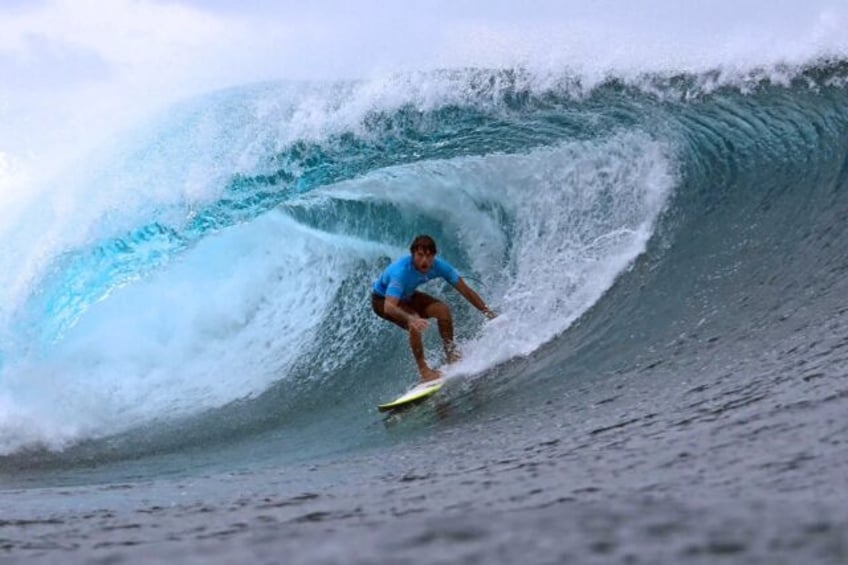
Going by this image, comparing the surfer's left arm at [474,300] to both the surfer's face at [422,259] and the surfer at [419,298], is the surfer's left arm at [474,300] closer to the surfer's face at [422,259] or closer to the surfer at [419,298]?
the surfer at [419,298]

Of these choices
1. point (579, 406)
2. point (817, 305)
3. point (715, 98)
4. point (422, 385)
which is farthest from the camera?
point (715, 98)

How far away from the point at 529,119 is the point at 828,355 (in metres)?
7.22

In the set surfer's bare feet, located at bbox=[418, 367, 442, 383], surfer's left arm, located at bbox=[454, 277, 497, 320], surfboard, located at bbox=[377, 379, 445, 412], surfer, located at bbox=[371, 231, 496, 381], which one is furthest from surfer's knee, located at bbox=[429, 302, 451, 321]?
surfboard, located at bbox=[377, 379, 445, 412]

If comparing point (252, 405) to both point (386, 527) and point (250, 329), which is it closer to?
point (250, 329)

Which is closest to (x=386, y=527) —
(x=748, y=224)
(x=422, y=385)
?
(x=422, y=385)

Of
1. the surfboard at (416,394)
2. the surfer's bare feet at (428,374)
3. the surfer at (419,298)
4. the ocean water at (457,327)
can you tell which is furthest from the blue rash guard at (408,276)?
the surfboard at (416,394)

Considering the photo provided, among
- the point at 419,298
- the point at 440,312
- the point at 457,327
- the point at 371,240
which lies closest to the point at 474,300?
the point at 440,312

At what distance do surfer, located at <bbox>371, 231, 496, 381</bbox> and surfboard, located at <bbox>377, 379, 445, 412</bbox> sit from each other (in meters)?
0.14

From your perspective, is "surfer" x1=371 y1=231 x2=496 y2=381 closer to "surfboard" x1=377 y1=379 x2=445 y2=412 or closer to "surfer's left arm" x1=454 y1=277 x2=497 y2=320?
"surfer's left arm" x1=454 y1=277 x2=497 y2=320

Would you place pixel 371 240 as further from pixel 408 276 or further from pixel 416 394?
pixel 416 394

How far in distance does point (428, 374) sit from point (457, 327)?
164cm

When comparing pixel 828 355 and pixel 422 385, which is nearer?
pixel 828 355

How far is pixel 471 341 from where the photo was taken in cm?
968

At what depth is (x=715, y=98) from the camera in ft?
42.6
